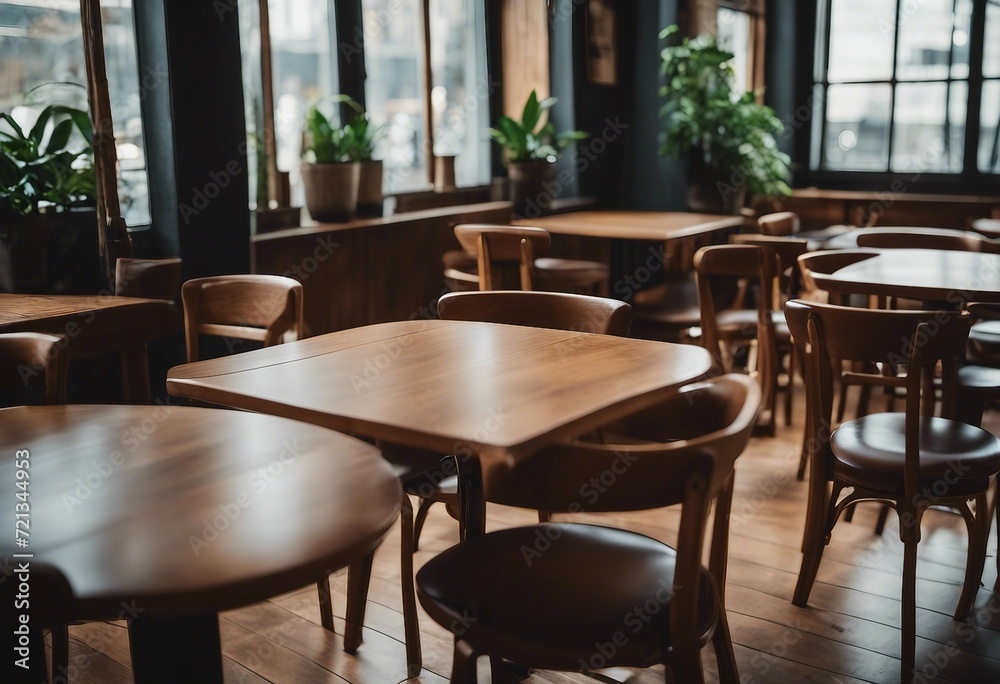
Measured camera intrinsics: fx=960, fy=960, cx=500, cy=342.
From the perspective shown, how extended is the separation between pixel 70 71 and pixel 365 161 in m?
1.28

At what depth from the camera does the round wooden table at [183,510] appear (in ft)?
3.29

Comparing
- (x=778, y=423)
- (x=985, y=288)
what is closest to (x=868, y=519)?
(x=985, y=288)

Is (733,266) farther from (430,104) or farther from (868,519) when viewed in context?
(430,104)

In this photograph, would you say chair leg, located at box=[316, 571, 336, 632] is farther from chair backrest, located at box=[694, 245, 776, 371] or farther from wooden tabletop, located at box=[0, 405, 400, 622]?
chair backrest, located at box=[694, 245, 776, 371]

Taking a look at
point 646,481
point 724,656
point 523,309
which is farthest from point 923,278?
point 646,481

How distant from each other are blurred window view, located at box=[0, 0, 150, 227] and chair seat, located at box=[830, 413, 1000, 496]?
7.94ft

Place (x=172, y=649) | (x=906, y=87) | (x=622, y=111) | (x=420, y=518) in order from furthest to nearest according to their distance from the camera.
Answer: (x=906, y=87)
(x=622, y=111)
(x=420, y=518)
(x=172, y=649)

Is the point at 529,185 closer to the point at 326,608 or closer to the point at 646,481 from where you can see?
the point at 326,608

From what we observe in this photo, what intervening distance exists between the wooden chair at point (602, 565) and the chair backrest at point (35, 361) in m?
0.79

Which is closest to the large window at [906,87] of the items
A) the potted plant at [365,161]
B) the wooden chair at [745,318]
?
the wooden chair at [745,318]

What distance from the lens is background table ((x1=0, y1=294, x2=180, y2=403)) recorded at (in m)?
2.31

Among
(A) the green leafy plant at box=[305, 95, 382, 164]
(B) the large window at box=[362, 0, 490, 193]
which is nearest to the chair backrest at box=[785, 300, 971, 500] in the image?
(A) the green leafy plant at box=[305, 95, 382, 164]

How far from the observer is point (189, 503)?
118 centimetres

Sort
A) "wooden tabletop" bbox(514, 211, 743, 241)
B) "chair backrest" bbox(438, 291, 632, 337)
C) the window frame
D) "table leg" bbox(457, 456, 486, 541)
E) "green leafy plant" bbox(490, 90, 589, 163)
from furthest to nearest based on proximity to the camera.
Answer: the window frame
"green leafy plant" bbox(490, 90, 589, 163)
"wooden tabletop" bbox(514, 211, 743, 241)
"chair backrest" bbox(438, 291, 632, 337)
"table leg" bbox(457, 456, 486, 541)
